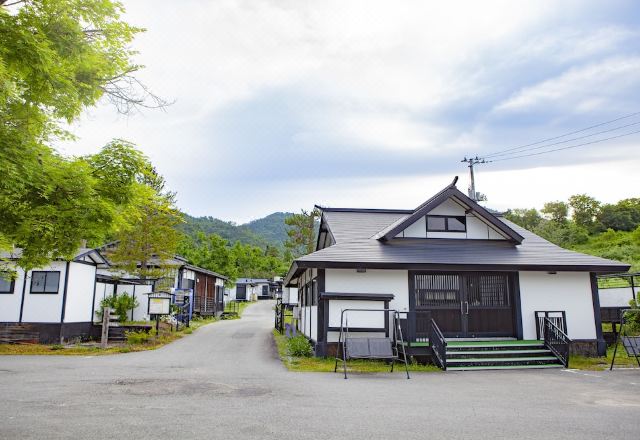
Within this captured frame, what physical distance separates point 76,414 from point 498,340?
11536 mm

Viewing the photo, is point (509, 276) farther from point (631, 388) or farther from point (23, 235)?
point (23, 235)

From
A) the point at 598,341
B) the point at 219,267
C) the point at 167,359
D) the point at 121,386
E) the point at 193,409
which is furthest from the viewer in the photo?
the point at 219,267

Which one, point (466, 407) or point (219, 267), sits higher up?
point (219, 267)

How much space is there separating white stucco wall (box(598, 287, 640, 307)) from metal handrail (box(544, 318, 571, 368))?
661 centimetres

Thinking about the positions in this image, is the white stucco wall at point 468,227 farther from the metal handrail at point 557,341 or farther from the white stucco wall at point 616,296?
the white stucco wall at point 616,296

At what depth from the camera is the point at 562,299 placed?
46.9ft

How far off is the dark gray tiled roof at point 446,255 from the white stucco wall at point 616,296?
4.13 metres

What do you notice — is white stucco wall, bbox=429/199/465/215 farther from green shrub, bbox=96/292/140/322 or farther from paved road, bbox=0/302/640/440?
green shrub, bbox=96/292/140/322

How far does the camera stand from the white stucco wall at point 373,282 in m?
13.2

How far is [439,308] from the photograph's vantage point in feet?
45.6

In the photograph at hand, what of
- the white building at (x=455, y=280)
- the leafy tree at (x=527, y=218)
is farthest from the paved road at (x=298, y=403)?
the leafy tree at (x=527, y=218)

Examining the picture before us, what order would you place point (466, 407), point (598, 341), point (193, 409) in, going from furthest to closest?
point (598, 341), point (466, 407), point (193, 409)

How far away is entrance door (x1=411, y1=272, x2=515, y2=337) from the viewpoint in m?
13.9

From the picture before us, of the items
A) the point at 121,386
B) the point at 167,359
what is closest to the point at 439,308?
the point at 167,359
